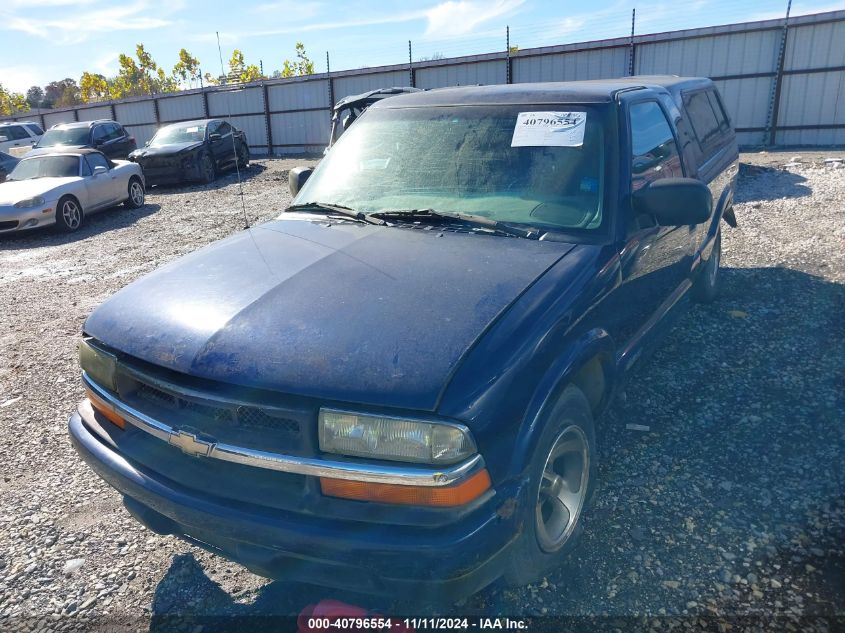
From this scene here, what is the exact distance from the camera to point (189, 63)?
60625 mm

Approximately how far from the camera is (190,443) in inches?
80.8

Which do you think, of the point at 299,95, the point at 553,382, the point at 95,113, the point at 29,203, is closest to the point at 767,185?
the point at 553,382

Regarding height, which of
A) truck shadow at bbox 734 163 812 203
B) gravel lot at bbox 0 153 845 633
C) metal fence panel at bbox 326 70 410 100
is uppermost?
metal fence panel at bbox 326 70 410 100

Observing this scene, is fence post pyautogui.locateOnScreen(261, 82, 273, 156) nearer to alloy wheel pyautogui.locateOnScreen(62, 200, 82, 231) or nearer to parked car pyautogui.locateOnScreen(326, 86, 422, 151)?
alloy wheel pyautogui.locateOnScreen(62, 200, 82, 231)

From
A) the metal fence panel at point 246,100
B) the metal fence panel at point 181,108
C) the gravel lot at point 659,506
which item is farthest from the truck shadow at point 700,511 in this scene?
the metal fence panel at point 181,108

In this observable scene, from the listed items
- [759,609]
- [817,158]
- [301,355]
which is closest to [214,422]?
[301,355]

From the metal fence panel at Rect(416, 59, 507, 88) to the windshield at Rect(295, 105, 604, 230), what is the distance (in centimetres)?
1519

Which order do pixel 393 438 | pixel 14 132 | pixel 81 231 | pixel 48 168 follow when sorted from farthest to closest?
pixel 14 132 → pixel 48 168 → pixel 81 231 → pixel 393 438

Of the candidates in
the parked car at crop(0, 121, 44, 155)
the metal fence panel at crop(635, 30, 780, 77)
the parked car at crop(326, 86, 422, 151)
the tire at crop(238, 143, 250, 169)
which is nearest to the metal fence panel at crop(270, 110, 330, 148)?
the tire at crop(238, 143, 250, 169)

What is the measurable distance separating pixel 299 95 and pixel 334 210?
19.7 metres

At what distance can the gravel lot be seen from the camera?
2.41 meters

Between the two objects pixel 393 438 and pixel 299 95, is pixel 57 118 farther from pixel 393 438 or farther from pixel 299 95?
pixel 393 438

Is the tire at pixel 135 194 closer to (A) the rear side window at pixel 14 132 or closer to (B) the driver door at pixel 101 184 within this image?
(B) the driver door at pixel 101 184

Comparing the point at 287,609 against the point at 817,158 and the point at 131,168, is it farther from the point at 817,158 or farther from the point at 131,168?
the point at 817,158
